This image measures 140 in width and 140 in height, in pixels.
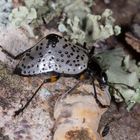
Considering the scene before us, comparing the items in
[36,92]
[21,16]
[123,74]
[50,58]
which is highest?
[21,16]

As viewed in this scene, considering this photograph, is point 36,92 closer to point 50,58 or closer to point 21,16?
point 50,58

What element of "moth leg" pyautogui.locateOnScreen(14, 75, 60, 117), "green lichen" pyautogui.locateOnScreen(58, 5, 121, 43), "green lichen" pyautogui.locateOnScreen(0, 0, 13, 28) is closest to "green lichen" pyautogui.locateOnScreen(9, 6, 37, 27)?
"green lichen" pyautogui.locateOnScreen(0, 0, 13, 28)

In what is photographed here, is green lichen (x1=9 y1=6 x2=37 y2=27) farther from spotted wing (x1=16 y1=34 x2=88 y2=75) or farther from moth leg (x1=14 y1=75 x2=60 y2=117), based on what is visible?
moth leg (x1=14 y1=75 x2=60 y2=117)

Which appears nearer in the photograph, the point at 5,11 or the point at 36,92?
the point at 36,92

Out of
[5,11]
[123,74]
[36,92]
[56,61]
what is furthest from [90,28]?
[36,92]

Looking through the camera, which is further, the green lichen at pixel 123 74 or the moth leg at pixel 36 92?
the green lichen at pixel 123 74

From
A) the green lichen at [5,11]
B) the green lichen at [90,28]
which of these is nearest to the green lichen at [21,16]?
the green lichen at [5,11]

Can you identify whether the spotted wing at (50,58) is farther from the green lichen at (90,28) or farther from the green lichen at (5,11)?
the green lichen at (5,11)

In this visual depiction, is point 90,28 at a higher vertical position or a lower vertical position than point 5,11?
lower

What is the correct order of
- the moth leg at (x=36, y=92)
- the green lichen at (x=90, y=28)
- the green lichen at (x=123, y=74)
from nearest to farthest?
the moth leg at (x=36, y=92)
the green lichen at (x=123, y=74)
the green lichen at (x=90, y=28)

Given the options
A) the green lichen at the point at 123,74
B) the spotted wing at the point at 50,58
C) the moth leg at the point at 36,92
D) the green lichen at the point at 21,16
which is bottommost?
the green lichen at the point at 123,74
